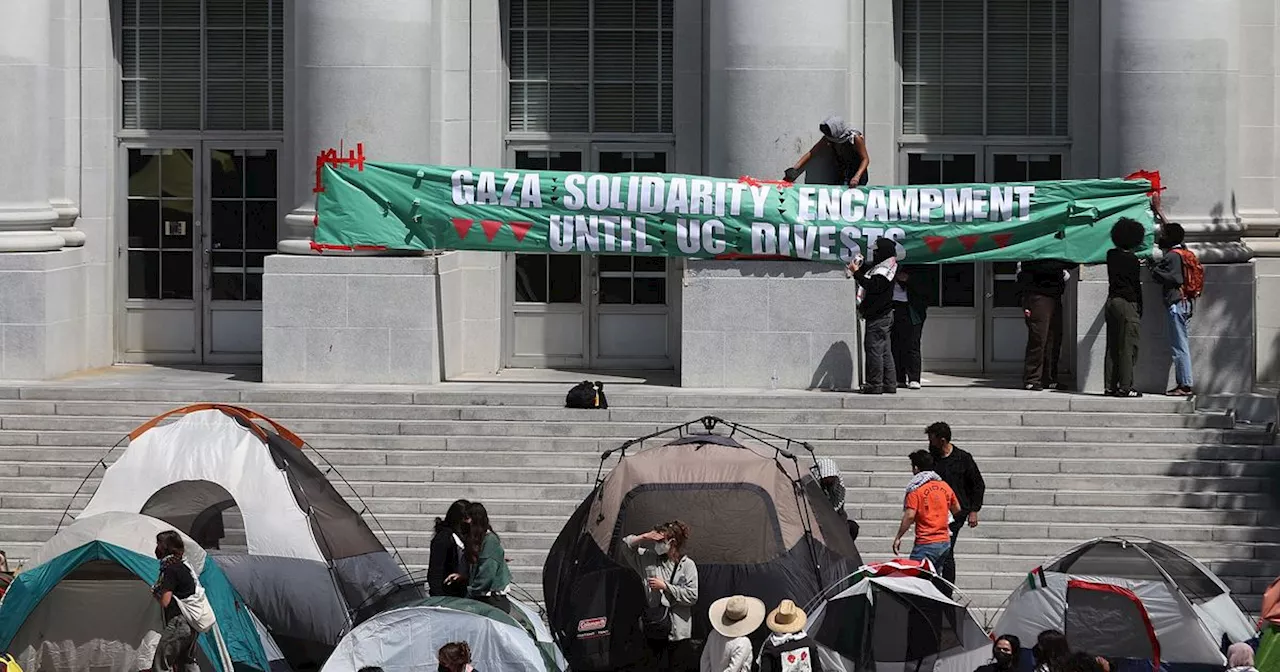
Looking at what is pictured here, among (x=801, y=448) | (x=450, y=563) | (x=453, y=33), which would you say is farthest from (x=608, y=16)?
(x=450, y=563)

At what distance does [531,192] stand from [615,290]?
117 inches

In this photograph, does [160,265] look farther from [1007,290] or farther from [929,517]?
[929,517]

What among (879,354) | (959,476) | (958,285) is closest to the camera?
(959,476)

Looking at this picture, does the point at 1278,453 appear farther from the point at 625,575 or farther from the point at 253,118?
the point at 253,118

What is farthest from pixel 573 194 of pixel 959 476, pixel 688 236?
pixel 959 476

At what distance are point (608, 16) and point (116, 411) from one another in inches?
295

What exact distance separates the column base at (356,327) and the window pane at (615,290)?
124 inches

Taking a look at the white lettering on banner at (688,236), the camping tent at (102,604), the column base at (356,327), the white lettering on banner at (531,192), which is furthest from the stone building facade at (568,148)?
the camping tent at (102,604)

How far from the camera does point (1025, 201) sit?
21984 millimetres

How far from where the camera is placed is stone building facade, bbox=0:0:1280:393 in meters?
22.1

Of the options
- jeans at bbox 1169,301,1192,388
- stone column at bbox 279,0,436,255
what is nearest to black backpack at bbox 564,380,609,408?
stone column at bbox 279,0,436,255

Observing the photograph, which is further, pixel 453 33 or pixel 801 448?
pixel 453 33

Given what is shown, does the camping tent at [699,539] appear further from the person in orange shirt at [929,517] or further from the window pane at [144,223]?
the window pane at [144,223]

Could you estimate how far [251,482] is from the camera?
54.1 ft
